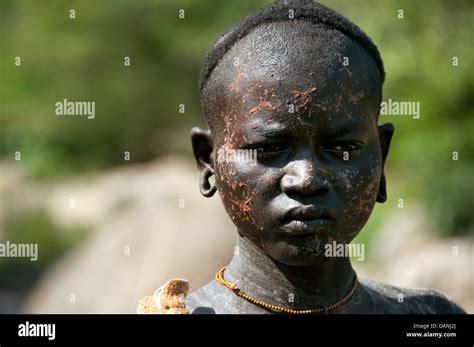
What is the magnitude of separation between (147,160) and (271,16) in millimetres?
18467

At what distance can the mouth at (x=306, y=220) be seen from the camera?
12.6 ft

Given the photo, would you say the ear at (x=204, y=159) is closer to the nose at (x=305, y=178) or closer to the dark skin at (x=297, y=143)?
the dark skin at (x=297, y=143)

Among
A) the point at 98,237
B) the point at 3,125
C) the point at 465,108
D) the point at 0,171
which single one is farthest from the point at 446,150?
the point at 3,125

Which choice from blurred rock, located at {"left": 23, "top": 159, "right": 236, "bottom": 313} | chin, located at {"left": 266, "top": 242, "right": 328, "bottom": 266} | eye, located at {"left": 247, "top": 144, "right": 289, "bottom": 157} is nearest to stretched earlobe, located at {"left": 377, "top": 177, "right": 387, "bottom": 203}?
chin, located at {"left": 266, "top": 242, "right": 328, "bottom": 266}

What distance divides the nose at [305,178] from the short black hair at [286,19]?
22.4 inches

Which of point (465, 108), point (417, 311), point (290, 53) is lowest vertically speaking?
point (417, 311)

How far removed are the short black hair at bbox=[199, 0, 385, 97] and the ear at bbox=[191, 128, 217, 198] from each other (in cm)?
31

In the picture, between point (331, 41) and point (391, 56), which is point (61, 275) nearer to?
point (391, 56)

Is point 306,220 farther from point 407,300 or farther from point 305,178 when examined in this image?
point 407,300

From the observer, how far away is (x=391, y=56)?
14.7m

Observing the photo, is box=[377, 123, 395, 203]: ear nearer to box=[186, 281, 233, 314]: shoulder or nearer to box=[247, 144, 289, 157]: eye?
box=[247, 144, 289, 157]: eye

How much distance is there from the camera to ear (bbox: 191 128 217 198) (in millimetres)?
4301

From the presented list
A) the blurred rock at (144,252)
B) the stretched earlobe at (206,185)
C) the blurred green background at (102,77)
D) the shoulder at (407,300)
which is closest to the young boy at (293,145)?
the stretched earlobe at (206,185)

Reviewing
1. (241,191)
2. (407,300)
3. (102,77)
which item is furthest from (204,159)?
(102,77)
